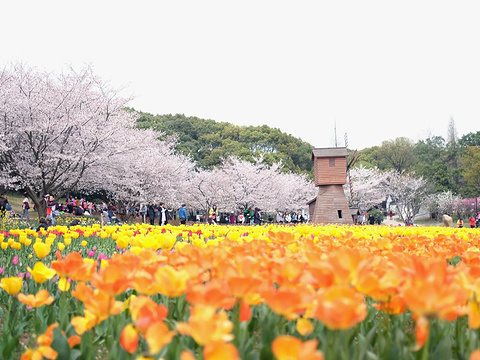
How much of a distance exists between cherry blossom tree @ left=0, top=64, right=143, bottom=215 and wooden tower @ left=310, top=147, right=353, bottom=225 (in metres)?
11.0

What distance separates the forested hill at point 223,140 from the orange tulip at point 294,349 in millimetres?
45505

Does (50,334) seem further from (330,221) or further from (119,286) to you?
(330,221)

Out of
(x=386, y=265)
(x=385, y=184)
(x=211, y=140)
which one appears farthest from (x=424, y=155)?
(x=386, y=265)

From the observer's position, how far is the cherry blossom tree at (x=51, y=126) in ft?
54.5

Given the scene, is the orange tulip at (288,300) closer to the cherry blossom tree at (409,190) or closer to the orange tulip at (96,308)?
the orange tulip at (96,308)

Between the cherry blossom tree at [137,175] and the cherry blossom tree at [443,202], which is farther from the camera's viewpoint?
the cherry blossom tree at [443,202]

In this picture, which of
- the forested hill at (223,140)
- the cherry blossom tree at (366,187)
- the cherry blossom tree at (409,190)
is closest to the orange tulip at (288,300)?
the cherry blossom tree at (366,187)

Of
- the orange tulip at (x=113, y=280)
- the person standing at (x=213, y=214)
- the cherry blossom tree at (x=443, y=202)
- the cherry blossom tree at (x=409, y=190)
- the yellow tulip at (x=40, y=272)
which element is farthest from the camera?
the cherry blossom tree at (x=409, y=190)

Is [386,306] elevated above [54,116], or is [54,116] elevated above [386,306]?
[54,116]

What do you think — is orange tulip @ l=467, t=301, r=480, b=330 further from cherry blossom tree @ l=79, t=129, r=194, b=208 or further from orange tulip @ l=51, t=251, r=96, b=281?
cherry blossom tree @ l=79, t=129, r=194, b=208

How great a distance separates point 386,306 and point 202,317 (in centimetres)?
82

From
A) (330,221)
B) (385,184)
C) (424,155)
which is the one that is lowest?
(330,221)

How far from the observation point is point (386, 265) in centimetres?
169

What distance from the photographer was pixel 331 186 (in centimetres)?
2405
